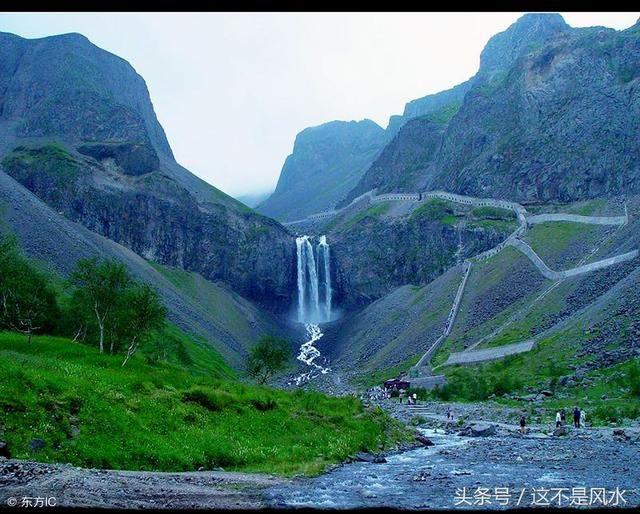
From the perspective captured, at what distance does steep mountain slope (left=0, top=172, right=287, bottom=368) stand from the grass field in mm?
79276

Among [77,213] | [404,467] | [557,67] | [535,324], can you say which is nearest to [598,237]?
[535,324]

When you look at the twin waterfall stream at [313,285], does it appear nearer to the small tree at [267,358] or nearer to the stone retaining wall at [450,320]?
the stone retaining wall at [450,320]

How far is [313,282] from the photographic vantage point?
172625mm

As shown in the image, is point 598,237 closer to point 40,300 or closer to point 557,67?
point 557,67

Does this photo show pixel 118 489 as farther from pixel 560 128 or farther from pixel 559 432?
pixel 560 128

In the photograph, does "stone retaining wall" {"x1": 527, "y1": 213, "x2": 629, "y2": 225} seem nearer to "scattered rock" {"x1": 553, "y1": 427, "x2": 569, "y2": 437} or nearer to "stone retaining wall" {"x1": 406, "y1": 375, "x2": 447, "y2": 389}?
"stone retaining wall" {"x1": 406, "y1": 375, "x2": 447, "y2": 389}

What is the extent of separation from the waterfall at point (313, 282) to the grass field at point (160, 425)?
128 m

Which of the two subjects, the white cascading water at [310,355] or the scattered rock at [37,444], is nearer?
the scattered rock at [37,444]

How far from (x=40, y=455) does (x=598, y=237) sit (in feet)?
360

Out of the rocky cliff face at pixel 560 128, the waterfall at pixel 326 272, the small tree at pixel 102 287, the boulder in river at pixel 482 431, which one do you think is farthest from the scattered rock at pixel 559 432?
the waterfall at pixel 326 272

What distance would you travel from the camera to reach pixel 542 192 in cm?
14862

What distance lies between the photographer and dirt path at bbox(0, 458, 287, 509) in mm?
14539

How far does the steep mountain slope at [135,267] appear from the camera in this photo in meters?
112

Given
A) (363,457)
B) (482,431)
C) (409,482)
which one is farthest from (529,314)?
(409,482)
